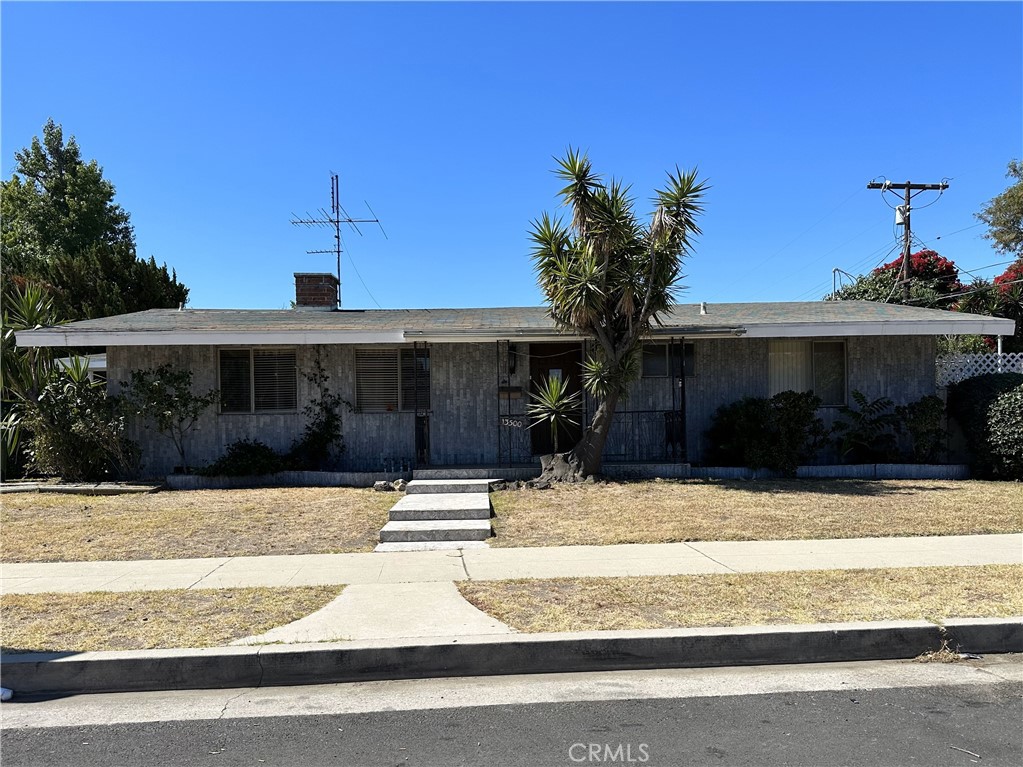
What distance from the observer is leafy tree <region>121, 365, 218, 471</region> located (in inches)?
462

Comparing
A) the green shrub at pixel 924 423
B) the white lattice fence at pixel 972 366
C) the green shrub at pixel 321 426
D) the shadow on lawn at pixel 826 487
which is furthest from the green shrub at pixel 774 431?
the green shrub at pixel 321 426

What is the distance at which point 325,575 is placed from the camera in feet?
21.3

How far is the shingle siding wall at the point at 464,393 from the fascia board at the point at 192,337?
38.7 inches

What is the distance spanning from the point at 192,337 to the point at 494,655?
8.89 metres

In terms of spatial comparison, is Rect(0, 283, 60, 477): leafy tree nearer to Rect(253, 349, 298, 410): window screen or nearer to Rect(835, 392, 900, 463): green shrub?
Rect(253, 349, 298, 410): window screen

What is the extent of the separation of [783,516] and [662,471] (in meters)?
3.07

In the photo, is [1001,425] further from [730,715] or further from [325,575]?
[325,575]

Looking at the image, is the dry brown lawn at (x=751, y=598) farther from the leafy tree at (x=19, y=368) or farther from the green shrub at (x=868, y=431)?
the leafy tree at (x=19, y=368)

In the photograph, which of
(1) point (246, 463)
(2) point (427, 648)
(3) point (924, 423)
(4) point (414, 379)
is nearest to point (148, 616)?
(2) point (427, 648)

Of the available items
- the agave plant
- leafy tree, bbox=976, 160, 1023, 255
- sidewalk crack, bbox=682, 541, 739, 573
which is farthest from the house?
leafy tree, bbox=976, 160, 1023, 255

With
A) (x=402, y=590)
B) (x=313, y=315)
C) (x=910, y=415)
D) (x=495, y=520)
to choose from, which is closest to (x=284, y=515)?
(x=495, y=520)

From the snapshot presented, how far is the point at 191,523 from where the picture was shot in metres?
8.87

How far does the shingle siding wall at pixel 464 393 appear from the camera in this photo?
1262 cm

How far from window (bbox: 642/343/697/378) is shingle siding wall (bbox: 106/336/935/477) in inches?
4.5
